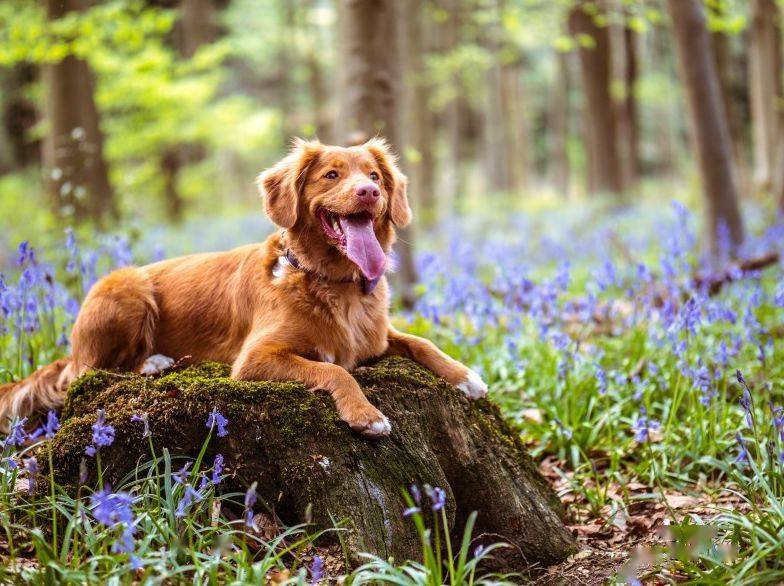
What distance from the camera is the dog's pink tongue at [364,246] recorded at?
343cm

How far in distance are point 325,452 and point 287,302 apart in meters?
0.84

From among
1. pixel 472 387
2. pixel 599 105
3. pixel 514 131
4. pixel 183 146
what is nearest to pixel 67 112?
pixel 472 387

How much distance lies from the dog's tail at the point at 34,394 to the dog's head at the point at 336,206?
1.36 meters

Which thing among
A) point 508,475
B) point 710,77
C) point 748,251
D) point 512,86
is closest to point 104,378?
point 508,475

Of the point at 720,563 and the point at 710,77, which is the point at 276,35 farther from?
the point at 720,563

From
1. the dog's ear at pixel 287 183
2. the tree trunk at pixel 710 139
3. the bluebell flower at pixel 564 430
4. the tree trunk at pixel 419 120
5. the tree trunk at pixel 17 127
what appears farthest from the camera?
the tree trunk at pixel 17 127

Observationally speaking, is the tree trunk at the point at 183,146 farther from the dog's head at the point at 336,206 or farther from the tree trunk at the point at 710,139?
the dog's head at the point at 336,206

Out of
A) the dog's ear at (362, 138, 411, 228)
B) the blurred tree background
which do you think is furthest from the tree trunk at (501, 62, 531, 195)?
the dog's ear at (362, 138, 411, 228)

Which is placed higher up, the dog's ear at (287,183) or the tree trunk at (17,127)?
the tree trunk at (17,127)

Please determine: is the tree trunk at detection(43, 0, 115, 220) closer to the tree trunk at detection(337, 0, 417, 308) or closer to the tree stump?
the tree trunk at detection(337, 0, 417, 308)

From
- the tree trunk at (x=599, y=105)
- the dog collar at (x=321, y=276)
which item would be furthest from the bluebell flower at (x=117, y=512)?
the tree trunk at (x=599, y=105)

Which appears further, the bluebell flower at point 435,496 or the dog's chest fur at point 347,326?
the dog's chest fur at point 347,326

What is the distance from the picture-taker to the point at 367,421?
302 centimetres

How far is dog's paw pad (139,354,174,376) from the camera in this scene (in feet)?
12.5
